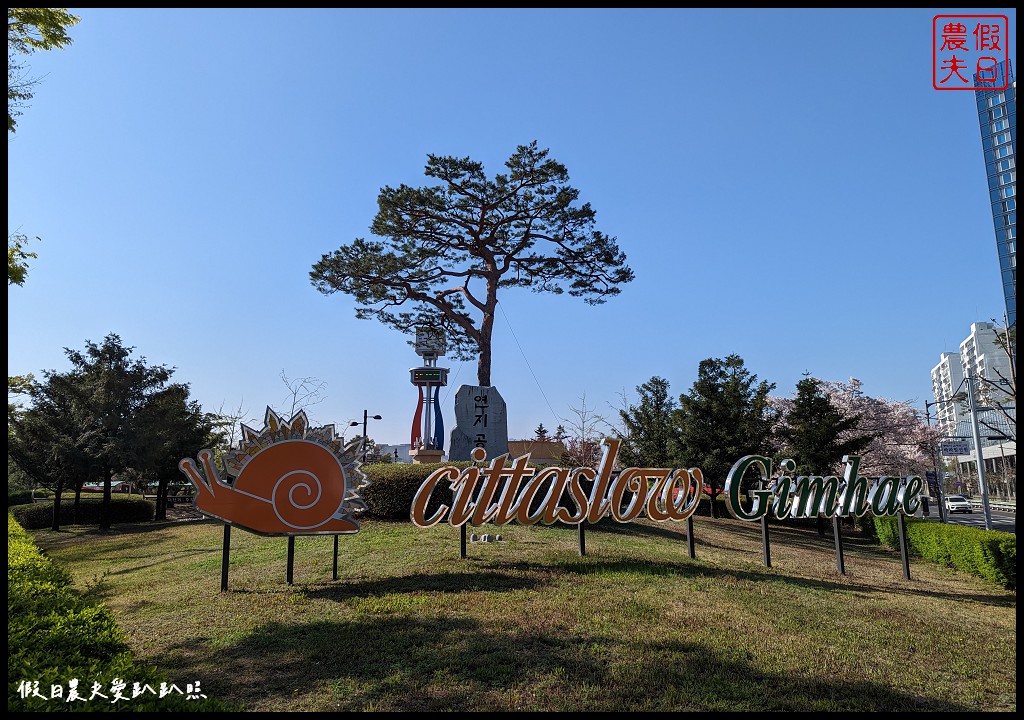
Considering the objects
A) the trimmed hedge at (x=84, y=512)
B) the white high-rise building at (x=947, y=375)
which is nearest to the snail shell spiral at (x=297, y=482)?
the trimmed hedge at (x=84, y=512)

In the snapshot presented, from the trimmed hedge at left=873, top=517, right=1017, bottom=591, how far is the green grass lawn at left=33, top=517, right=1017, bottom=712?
0.62m

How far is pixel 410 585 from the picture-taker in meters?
10.3

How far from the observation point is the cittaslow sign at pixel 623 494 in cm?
1170

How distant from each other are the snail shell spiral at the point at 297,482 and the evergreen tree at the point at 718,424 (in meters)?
19.0

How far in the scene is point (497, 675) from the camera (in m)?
6.37

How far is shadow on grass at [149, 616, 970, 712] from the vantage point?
579cm

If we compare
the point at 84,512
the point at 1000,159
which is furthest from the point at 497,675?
the point at 1000,159

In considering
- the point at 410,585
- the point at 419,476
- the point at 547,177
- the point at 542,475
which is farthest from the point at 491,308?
the point at 410,585

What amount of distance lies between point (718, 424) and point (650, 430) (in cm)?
526

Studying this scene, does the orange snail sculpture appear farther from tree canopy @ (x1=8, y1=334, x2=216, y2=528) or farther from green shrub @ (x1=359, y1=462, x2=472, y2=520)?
tree canopy @ (x1=8, y1=334, x2=216, y2=528)

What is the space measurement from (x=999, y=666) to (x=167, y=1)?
1122 centimetres

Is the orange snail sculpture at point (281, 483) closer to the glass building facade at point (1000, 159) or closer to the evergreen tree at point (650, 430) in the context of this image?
the evergreen tree at point (650, 430)

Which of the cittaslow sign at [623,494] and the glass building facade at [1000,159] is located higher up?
the glass building facade at [1000,159]

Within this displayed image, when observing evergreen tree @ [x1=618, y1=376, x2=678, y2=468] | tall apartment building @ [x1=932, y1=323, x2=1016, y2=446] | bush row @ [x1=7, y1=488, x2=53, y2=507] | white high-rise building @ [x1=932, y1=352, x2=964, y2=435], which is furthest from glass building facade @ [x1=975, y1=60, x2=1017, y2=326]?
bush row @ [x1=7, y1=488, x2=53, y2=507]
